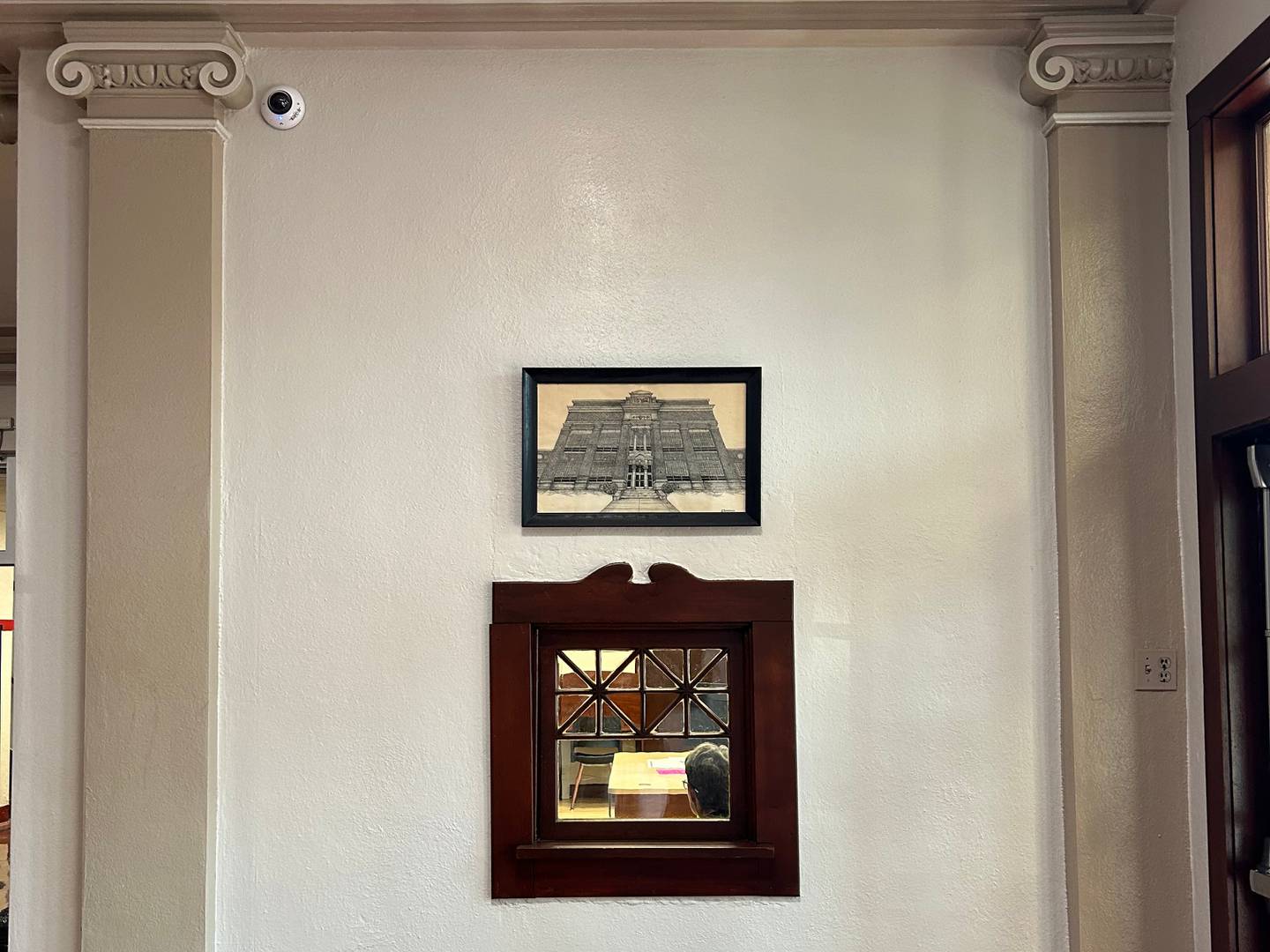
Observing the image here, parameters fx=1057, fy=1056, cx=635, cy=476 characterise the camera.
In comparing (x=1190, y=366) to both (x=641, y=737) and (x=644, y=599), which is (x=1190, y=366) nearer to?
(x=644, y=599)

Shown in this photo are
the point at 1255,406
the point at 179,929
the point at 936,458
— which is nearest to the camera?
the point at 1255,406

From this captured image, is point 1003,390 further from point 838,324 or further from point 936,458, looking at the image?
point 838,324

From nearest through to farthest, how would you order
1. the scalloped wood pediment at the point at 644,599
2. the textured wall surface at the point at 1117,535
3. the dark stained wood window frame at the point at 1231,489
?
1. the dark stained wood window frame at the point at 1231,489
2. the textured wall surface at the point at 1117,535
3. the scalloped wood pediment at the point at 644,599

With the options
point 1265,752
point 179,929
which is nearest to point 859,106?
point 1265,752

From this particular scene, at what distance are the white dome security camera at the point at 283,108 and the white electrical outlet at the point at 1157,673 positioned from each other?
2.16 metres

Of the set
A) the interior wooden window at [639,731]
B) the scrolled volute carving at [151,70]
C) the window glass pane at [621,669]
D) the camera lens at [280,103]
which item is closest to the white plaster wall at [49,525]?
the scrolled volute carving at [151,70]

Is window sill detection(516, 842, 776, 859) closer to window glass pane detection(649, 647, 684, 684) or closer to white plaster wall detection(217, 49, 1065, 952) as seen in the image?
white plaster wall detection(217, 49, 1065, 952)

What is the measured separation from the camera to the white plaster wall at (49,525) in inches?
87.5

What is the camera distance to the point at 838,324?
233cm

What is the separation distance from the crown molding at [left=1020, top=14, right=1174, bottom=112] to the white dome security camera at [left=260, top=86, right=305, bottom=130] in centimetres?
160

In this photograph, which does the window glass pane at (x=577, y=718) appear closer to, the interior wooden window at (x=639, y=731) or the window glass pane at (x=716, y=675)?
the interior wooden window at (x=639, y=731)

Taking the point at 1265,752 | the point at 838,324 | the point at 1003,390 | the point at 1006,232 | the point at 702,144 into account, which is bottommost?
the point at 1265,752

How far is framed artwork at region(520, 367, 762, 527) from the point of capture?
2.29 metres

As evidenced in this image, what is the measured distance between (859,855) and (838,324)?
1.14m
